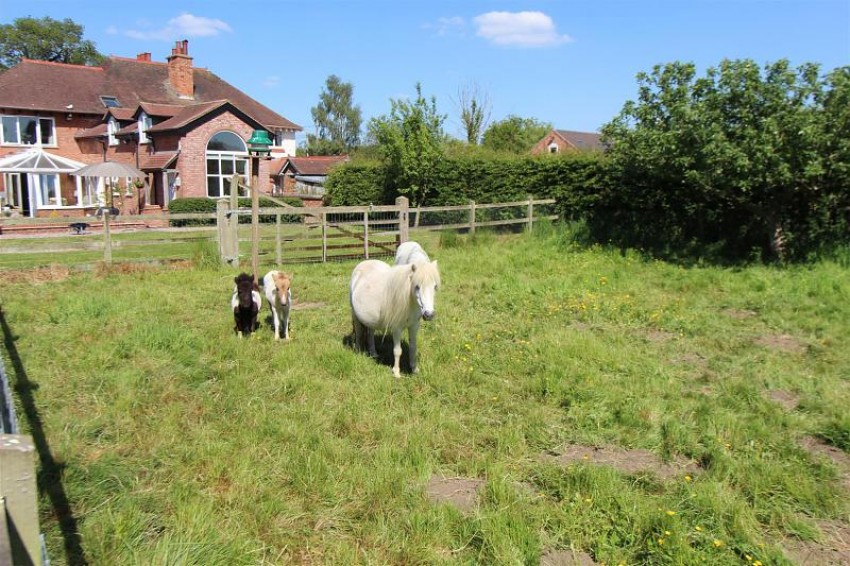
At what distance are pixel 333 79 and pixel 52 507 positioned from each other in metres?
80.3

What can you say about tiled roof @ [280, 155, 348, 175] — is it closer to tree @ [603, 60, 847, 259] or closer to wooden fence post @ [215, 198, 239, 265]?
wooden fence post @ [215, 198, 239, 265]

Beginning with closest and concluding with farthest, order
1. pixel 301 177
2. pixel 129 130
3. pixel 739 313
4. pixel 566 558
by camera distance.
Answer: pixel 566 558 < pixel 739 313 < pixel 129 130 < pixel 301 177

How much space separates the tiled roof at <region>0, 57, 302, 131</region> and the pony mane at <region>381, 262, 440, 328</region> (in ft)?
88.7

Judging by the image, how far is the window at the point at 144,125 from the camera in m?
29.7

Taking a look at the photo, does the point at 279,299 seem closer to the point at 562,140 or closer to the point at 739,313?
the point at 739,313

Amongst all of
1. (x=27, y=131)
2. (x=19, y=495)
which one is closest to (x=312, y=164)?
(x=27, y=131)

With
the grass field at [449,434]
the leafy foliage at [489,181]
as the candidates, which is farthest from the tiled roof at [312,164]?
the grass field at [449,434]

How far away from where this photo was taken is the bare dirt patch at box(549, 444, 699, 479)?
171 inches

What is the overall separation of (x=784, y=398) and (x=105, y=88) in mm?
37418

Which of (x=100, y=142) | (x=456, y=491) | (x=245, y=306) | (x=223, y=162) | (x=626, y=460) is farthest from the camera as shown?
(x=100, y=142)

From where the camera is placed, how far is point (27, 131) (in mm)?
30234

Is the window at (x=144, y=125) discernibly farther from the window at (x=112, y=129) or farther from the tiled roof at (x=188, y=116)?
the window at (x=112, y=129)

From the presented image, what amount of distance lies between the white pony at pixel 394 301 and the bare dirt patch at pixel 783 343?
14.4 ft

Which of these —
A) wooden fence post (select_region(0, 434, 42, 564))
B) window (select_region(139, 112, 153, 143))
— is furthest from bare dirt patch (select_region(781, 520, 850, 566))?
window (select_region(139, 112, 153, 143))
